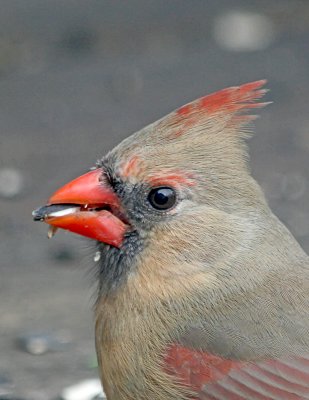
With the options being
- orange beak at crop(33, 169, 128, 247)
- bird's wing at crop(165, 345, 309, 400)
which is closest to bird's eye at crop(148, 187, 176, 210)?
orange beak at crop(33, 169, 128, 247)

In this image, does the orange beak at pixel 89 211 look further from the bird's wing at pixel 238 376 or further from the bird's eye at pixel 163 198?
the bird's wing at pixel 238 376

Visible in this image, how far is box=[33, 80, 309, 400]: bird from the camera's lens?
3203 millimetres

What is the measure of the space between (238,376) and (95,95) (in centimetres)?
368

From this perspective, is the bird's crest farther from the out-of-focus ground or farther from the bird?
the out-of-focus ground

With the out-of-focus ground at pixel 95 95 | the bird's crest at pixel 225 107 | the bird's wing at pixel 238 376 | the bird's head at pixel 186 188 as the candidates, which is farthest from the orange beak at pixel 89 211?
the out-of-focus ground at pixel 95 95

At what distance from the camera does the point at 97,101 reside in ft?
21.6

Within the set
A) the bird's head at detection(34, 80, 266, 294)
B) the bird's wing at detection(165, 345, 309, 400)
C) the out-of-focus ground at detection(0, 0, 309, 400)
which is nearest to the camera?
the bird's wing at detection(165, 345, 309, 400)

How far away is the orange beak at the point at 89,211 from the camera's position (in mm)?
3336

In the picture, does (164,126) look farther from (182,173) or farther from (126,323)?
(126,323)

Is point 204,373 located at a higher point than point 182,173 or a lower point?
lower

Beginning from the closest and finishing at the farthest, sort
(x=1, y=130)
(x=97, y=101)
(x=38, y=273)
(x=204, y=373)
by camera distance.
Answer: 1. (x=204, y=373)
2. (x=38, y=273)
3. (x=1, y=130)
4. (x=97, y=101)

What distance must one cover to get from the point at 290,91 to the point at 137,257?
3497mm

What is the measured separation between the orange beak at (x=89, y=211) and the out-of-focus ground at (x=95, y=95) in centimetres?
97

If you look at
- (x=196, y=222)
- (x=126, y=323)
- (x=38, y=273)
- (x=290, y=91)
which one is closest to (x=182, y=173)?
(x=196, y=222)
